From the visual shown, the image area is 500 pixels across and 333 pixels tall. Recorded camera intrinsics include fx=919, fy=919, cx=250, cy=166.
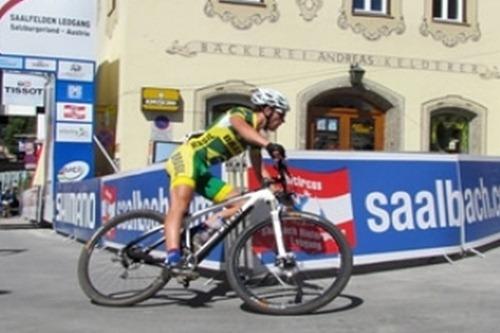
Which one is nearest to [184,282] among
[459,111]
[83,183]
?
[83,183]

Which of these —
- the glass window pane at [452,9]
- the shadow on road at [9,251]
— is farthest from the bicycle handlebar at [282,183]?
the glass window pane at [452,9]

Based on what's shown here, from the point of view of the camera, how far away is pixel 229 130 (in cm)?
691

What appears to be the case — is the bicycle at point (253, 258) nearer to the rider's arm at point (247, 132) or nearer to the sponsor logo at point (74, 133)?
the rider's arm at point (247, 132)

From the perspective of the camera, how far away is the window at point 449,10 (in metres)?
20.4

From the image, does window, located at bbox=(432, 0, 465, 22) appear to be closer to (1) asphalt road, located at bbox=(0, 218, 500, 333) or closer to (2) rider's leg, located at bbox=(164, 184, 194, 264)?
(1) asphalt road, located at bbox=(0, 218, 500, 333)

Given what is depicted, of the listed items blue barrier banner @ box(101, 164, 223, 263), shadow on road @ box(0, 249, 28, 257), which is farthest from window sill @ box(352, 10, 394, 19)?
shadow on road @ box(0, 249, 28, 257)

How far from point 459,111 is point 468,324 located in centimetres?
1472

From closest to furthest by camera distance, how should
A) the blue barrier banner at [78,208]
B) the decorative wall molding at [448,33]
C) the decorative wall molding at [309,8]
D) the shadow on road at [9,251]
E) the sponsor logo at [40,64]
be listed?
the shadow on road at [9,251] → the blue barrier banner at [78,208] → the sponsor logo at [40,64] → the decorative wall molding at [309,8] → the decorative wall molding at [448,33]

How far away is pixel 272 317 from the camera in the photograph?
6.62 meters

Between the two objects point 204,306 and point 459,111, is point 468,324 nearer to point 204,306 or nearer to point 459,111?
point 204,306

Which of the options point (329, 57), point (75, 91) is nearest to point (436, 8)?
point (329, 57)

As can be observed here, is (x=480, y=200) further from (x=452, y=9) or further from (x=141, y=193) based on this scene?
(x=452, y=9)

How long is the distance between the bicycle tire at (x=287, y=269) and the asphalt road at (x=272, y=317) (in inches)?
4.9

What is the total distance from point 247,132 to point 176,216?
82cm
